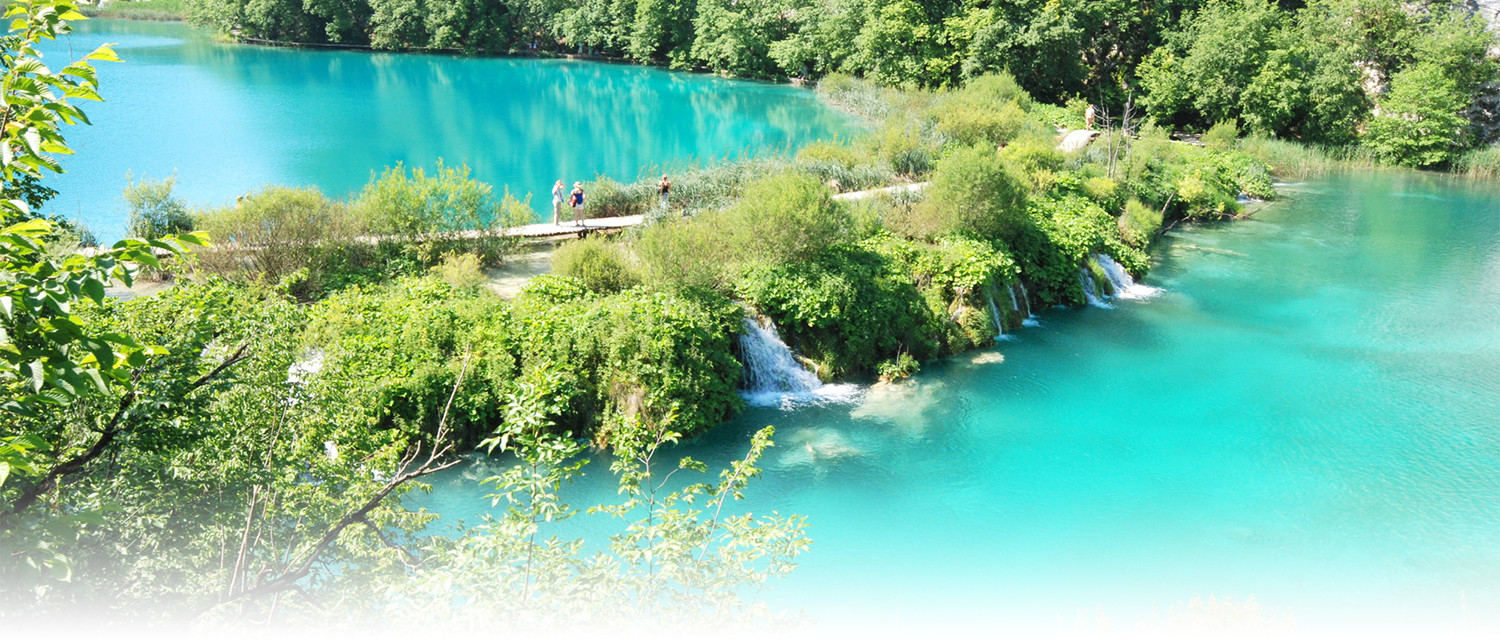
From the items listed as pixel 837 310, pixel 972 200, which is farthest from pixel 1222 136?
pixel 837 310

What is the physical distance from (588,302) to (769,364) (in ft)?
12.0

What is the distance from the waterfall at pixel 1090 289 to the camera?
24.2m

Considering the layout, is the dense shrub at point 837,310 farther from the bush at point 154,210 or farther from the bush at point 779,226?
the bush at point 154,210

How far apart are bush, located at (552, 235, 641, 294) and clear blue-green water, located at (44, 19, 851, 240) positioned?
458 inches

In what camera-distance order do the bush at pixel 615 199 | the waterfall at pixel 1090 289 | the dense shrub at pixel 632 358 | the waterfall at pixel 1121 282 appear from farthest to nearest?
1. the bush at pixel 615 199
2. the waterfall at pixel 1121 282
3. the waterfall at pixel 1090 289
4. the dense shrub at pixel 632 358

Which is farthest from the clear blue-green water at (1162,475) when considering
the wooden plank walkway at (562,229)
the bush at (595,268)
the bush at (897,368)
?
the wooden plank walkway at (562,229)

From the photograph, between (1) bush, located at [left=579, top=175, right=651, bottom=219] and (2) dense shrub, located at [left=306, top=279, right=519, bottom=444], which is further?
(1) bush, located at [left=579, top=175, right=651, bottom=219]

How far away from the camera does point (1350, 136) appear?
148ft

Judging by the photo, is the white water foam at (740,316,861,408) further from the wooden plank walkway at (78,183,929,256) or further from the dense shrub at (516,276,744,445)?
the wooden plank walkway at (78,183,929,256)

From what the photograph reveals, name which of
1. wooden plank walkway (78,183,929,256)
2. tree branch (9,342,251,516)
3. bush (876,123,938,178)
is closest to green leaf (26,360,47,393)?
tree branch (9,342,251,516)

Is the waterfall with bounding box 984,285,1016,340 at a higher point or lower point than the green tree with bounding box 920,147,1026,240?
lower

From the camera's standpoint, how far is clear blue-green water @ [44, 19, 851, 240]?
104 ft

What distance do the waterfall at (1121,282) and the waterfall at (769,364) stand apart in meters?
10.7

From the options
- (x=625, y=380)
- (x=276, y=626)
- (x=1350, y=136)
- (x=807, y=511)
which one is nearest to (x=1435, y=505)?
(x=807, y=511)
